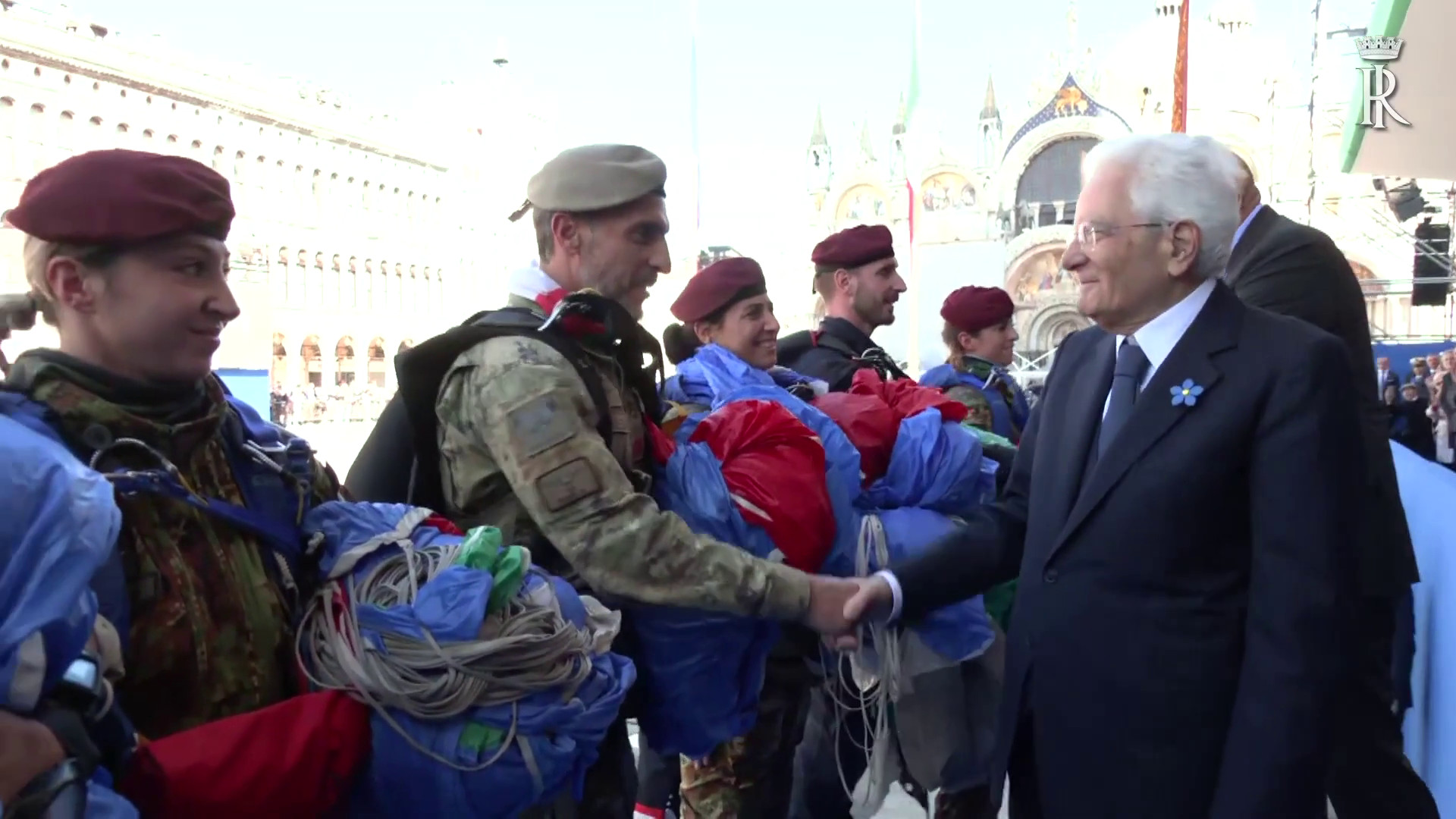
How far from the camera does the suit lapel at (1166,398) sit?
1.89 m

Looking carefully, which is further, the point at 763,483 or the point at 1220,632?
the point at 763,483

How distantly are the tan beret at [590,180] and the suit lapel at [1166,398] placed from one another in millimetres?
1168

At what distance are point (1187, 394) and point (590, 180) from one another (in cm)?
132

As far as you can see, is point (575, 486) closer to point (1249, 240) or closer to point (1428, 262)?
point (1249, 240)

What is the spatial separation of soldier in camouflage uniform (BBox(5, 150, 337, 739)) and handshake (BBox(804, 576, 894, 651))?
1.07 m

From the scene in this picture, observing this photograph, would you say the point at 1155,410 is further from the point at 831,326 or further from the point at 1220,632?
the point at 831,326

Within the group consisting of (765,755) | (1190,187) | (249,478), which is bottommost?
(765,755)

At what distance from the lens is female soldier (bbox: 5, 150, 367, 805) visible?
5.07ft

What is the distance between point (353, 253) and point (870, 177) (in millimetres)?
29538

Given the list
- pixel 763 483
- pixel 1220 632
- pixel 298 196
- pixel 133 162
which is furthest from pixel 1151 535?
pixel 298 196

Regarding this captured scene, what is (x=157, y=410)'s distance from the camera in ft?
5.37

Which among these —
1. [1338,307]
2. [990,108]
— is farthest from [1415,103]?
[990,108]

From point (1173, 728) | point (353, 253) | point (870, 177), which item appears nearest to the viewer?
point (1173, 728)

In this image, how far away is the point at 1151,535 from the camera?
6.11 ft
